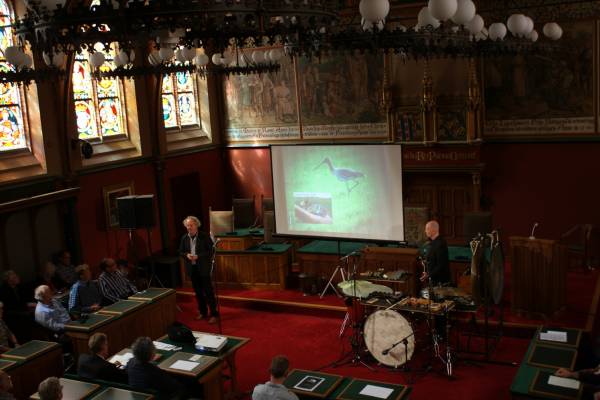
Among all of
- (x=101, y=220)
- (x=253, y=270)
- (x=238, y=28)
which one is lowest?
(x=253, y=270)

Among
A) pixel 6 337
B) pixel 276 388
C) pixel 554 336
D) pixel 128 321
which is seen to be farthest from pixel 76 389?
pixel 554 336

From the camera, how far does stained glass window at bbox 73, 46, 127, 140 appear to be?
11.1 metres

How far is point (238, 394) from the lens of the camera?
7.19m

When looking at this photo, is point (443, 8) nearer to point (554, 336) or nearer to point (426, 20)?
point (426, 20)

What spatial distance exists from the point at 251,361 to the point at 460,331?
9.05ft

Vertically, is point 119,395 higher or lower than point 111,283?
lower

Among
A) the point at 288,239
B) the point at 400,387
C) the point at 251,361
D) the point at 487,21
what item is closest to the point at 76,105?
the point at 288,239

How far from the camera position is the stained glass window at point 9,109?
9.66m

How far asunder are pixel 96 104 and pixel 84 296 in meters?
4.22

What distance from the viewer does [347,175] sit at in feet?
31.6

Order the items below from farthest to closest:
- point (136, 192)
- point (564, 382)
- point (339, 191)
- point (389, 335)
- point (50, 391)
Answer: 1. point (136, 192)
2. point (339, 191)
3. point (389, 335)
4. point (564, 382)
5. point (50, 391)

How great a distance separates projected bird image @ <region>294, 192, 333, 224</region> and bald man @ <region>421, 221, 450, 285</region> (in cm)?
229

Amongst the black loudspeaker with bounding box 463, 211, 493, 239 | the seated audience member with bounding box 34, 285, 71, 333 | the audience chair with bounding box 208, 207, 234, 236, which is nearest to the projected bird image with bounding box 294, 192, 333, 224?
the audience chair with bounding box 208, 207, 234, 236

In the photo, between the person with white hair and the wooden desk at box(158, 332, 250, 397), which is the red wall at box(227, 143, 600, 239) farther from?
the wooden desk at box(158, 332, 250, 397)
